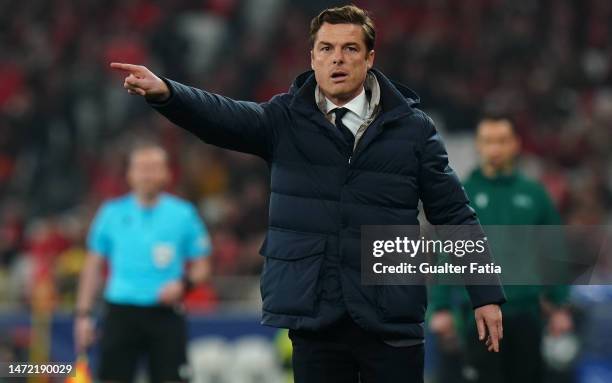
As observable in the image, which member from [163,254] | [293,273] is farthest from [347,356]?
[163,254]

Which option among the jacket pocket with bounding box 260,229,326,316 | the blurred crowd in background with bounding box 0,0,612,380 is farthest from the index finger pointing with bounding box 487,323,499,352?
the blurred crowd in background with bounding box 0,0,612,380

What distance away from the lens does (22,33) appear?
17047mm

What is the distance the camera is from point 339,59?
531 centimetres

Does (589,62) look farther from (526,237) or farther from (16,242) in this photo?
(526,237)

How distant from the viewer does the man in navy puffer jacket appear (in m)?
5.24

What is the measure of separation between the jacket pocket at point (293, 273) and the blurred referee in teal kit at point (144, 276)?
3.62 metres

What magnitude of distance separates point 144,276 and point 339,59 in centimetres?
402

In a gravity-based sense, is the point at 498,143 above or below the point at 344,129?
above

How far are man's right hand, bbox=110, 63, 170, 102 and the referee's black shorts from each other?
4.05 m

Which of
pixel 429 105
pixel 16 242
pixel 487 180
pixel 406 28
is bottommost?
pixel 487 180

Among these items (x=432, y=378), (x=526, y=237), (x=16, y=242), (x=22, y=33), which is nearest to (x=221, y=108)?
(x=526, y=237)

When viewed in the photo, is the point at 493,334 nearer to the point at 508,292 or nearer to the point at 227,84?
the point at 508,292

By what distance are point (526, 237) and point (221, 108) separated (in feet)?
9.99

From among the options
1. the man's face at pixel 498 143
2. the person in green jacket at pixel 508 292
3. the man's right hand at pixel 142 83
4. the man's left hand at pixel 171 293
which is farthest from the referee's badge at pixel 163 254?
the man's right hand at pixel 142 83
